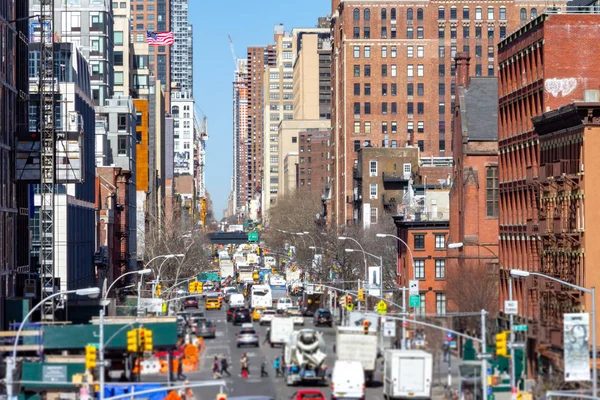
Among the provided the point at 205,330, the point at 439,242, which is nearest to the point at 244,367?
the point at 205,330

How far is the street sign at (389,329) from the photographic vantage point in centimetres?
6707

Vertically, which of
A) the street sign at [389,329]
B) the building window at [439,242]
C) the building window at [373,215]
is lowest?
the street sign at [389,329]

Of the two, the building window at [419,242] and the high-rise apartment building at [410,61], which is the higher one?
the high-rise apartment building at [410,61]

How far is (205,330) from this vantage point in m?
82.4

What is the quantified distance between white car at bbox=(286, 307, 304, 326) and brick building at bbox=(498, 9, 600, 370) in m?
12.9

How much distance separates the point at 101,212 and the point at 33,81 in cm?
2190

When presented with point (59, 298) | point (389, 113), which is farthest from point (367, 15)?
point (59, 298)

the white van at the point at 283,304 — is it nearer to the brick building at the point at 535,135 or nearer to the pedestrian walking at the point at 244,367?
the brick building at the point at 535,135

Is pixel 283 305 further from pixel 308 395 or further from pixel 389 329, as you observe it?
pixel 308 395

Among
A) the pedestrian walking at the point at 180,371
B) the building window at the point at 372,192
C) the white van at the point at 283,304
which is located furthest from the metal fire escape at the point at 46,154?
the building window at the point at 372,192

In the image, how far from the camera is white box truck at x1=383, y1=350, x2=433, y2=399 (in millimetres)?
58719

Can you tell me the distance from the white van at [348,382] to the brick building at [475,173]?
141 ft

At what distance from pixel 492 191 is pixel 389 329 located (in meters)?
38.9

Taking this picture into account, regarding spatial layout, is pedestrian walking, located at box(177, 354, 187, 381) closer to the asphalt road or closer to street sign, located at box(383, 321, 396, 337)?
the asphalt road
